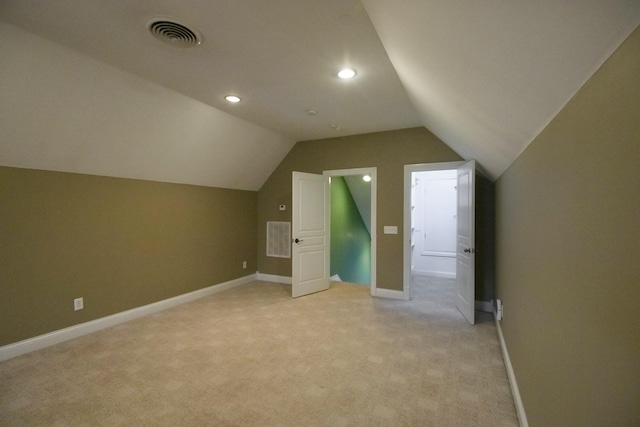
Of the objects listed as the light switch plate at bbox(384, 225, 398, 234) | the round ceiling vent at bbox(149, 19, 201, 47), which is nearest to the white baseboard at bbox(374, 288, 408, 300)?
the light switch plate at bbox(384, 225, 398, 234)

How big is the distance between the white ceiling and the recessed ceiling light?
9cm

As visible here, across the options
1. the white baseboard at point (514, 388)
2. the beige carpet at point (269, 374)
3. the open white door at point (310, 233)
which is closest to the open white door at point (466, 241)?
the beige carpet at point (269, 374)

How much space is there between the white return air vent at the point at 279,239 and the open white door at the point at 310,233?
0.76 m

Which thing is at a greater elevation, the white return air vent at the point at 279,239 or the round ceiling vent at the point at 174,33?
the round ceiling vent at the point at 174,33

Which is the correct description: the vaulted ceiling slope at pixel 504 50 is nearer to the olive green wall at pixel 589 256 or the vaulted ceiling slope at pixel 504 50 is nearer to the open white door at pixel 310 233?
the olive green wall at pixel 589 256

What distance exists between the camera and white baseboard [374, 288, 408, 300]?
4520 mm

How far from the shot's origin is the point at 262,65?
249 centimetres

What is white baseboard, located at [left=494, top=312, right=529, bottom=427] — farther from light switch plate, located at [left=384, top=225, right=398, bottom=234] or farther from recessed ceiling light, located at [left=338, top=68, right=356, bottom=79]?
recessed ceiling light, located at [left=338, top=68, right=356, bottom=79]

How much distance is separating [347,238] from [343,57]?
5632 millimetres

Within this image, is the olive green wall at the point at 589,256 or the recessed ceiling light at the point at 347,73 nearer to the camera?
the olive green wall at the point at 589,256

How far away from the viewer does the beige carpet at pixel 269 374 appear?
77.7 inches

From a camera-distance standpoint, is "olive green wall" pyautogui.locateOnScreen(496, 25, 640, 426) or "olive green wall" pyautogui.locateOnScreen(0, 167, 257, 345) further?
"olive green wall" pyautogui.locateOnScreen(0, 167, 257, 345)

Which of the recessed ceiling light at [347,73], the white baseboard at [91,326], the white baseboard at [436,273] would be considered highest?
the recessed ceiling light at [347,73]

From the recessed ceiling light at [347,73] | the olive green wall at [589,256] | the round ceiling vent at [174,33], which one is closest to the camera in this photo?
the olive green wall at [589,256]
